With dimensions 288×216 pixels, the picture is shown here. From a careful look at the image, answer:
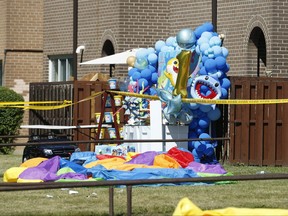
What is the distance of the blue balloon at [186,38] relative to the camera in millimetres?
22188

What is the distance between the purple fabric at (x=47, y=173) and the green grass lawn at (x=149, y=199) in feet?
0.86

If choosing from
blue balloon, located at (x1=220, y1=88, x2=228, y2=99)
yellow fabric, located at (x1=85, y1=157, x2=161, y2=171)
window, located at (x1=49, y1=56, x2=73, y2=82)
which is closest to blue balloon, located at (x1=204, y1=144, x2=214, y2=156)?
blue balloon, located at (x1=220, y1=88, x2=228, y2=99)

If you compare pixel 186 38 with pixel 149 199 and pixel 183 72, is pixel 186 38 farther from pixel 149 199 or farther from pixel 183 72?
pixel 149 199

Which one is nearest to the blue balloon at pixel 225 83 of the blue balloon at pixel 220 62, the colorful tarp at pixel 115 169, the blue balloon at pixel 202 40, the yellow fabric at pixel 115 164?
the blue balloon at pixel 220 62

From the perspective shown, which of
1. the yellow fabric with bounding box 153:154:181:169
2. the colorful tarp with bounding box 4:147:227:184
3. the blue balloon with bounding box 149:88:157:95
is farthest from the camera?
the blue balloon with bounding box 149:88:157:95

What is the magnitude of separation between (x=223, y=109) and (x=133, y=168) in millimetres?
6174

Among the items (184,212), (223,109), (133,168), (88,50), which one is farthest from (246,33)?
(184,212)

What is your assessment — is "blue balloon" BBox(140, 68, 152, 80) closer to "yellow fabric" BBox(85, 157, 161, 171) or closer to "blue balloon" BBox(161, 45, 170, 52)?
"blue balloon" BBox(161, 45, 170, 52)

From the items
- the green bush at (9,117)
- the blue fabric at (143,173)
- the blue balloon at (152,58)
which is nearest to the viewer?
the blue fabric at (143,173)

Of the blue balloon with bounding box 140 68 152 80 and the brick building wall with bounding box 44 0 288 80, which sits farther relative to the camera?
the brick building wall with bounding box 44 0 288 80

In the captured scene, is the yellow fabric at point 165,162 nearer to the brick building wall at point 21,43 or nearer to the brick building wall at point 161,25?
the brick building wall at point 161,25

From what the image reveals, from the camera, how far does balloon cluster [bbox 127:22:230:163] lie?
21.8m

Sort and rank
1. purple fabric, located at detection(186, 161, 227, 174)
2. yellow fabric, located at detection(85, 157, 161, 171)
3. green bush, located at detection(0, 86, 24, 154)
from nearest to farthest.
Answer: yellow fabric, located at detection(85, 157, 161, 171)
purple fabric, located at detection(186, 161, 227, 174)
green bush, located at detection(0, 86, 24, 154)

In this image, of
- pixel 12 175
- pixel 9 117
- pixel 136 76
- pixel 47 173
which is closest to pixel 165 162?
pixel 47 173
